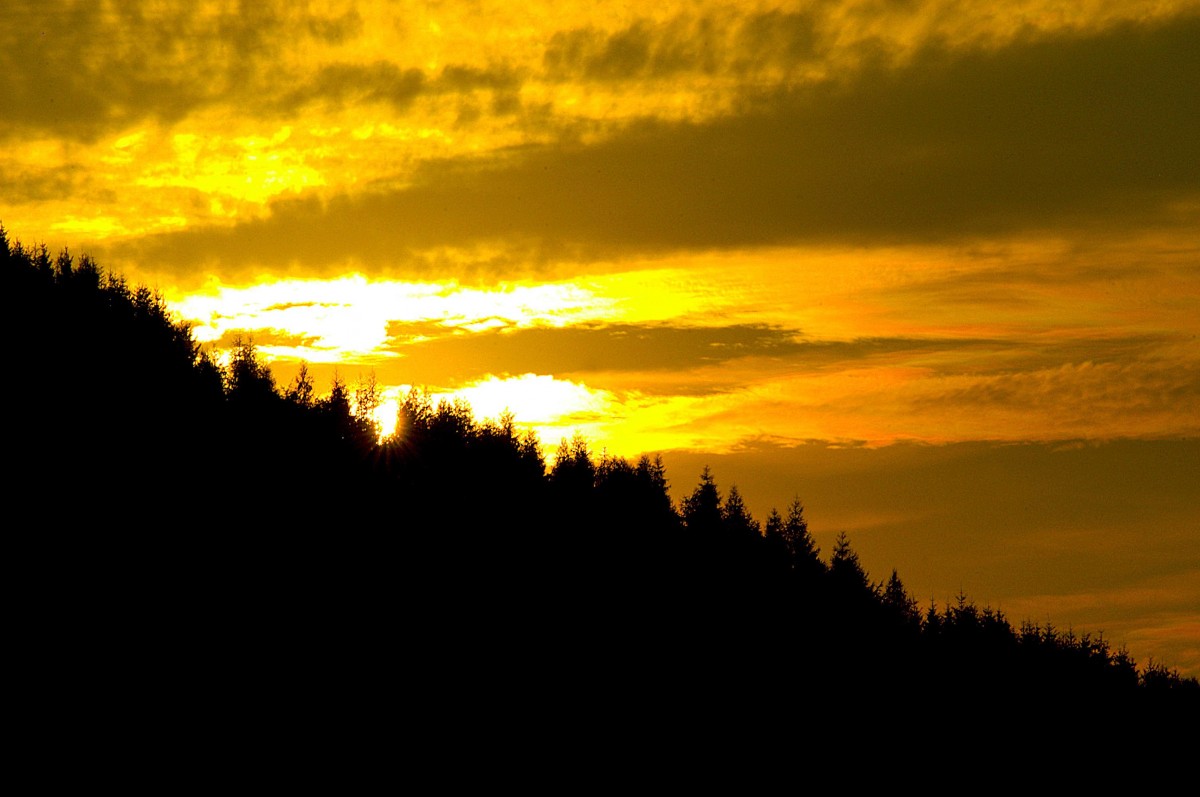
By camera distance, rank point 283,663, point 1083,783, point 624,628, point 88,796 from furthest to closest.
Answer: point 1083,783
point 624,628
point 283,663
point 88,796

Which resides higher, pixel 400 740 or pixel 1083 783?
pixel 400 740

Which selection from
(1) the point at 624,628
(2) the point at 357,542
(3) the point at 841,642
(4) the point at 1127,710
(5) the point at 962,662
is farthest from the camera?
(4) the point at 1127,710

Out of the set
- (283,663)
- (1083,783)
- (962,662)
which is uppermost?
(283,663)

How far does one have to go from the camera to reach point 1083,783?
122 meters

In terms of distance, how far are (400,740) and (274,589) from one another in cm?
1010

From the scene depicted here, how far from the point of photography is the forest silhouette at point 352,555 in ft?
179

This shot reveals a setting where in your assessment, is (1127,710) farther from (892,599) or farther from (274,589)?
(274,589)

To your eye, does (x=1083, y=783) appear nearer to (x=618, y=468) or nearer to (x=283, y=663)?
(x=618, y=468)

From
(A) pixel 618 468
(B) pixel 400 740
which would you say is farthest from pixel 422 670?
(A) pixel 618 468

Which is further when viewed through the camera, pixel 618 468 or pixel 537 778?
pixel 618 468

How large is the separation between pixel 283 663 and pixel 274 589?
6.05 m

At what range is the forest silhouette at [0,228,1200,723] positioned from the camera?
2153 inches

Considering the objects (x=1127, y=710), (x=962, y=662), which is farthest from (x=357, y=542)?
(x=1127, y=710)

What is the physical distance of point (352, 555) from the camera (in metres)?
66.8
